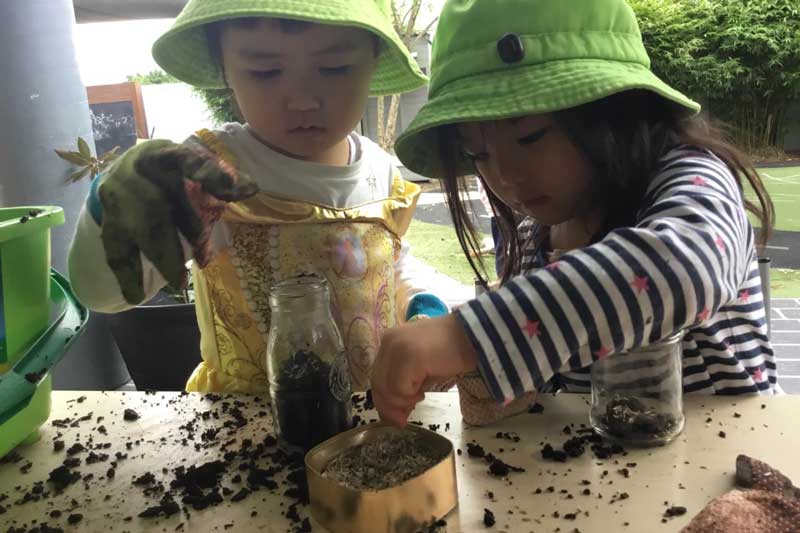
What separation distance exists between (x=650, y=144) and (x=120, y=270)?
603 millimetres

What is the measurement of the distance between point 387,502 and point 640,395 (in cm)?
31

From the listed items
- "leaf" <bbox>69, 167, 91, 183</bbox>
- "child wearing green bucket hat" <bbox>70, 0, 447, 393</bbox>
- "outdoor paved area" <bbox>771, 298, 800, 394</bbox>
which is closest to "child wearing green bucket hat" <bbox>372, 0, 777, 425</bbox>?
"child wearing green bucket hat" <bbox>70, 0, 447, 393</bbox>

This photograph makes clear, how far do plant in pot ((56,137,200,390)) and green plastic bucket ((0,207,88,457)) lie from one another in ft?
3.14

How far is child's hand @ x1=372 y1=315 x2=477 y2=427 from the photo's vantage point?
1.86ft

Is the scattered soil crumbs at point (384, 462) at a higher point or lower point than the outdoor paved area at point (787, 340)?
higher

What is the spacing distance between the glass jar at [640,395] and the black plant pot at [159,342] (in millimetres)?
1276

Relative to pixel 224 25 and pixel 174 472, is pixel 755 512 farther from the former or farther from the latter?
pixel 224 25

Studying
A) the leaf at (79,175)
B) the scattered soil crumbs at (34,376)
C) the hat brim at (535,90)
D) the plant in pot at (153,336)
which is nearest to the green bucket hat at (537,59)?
the hat brim at (535,90)

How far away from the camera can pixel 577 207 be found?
857 mm

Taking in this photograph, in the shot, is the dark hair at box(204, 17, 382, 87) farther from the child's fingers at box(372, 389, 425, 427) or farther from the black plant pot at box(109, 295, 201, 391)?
the black plant pot at box(109, 295, 201, 391)

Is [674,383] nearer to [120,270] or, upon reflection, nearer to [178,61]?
[120,270]

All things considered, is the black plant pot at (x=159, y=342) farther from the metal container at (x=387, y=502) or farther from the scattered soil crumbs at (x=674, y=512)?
the scattered soil crumbs at (x=674, y=512)

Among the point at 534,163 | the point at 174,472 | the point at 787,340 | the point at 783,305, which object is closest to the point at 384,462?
the point at 174,472

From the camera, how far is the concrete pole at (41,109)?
167 cm
